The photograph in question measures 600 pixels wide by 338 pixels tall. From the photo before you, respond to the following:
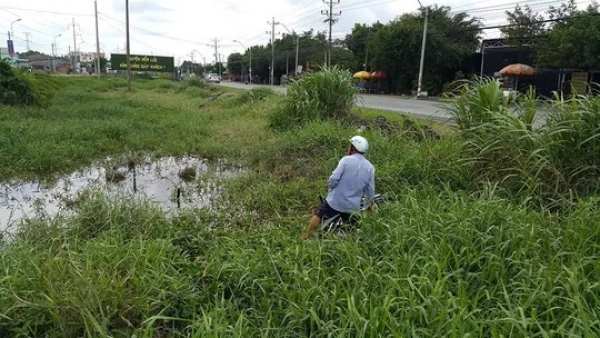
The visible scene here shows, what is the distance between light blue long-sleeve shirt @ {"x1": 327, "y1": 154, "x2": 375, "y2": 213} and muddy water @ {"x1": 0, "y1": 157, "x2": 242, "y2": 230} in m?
2.13

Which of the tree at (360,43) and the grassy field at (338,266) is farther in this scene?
the tree at (360,43)

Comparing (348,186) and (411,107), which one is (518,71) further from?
(348,186)

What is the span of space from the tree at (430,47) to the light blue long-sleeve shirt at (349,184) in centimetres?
3331

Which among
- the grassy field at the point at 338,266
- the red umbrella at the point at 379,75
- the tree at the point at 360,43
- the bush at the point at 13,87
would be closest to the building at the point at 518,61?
the red umbrella at the point at 379,75

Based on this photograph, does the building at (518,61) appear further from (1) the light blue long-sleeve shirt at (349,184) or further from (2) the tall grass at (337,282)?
(2) the tall grass at (337,282)

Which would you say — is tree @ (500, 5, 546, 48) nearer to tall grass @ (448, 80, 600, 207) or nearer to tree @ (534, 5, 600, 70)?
tree @ (534, 5, 600, 70)

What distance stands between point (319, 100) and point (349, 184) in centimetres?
728

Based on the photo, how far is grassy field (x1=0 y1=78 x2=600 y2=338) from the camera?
2646 mm

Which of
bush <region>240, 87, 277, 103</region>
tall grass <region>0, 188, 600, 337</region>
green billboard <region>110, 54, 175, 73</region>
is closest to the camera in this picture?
tall grass <region>0, 188, 600, 337</region>

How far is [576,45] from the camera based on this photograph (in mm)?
24047

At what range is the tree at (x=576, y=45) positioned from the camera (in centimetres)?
2350

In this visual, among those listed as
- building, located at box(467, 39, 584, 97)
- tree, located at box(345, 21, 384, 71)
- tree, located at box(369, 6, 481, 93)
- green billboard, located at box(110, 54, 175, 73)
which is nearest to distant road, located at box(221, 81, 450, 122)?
building, located at box(467, 39, 584, 97)

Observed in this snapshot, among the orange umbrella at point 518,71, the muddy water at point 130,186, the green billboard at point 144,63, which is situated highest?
the green billboard at point 144,63

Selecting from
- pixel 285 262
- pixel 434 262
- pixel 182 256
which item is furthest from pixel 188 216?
pixel 434 262
